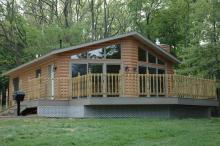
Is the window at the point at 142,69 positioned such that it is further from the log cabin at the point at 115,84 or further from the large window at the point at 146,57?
the large window at the point at 146,57

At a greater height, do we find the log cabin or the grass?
the log cabin

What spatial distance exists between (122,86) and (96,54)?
3516 mm

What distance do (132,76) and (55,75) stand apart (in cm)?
430

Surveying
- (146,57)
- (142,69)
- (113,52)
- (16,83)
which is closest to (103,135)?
(113,52)

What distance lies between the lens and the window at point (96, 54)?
2148cm

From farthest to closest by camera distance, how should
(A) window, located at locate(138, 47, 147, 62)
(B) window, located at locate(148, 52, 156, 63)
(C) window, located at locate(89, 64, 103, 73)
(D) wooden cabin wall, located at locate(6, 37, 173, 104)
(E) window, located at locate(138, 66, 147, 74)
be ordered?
1. (B) window, located at locate(148, 52, 156, 63)
2. (A) window, located at locate(138, 47, 147, 62)
3. (E) window, located at locate(138, 66, 147, 74)
4. (C) window, located at locate(89, 64, 103, 73)
5. (D) wooden cabin wall, located at locate(6, 37, 173, 104)

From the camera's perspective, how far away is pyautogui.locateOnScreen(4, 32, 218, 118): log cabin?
18.5 meters

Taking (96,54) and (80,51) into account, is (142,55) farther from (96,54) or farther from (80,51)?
(80,51)

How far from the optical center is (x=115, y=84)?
1884 centimetres

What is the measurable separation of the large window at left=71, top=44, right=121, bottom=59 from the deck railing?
1.57 metres

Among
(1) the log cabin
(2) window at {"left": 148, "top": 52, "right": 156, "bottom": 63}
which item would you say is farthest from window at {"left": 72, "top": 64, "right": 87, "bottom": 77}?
(2) window at {"left": 148, "top": 52, "right": 156, "bottom": 63}

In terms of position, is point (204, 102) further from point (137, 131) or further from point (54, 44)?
point (54, 44)

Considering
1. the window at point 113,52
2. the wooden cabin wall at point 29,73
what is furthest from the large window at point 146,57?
the wooden cabin wall at point 29,73

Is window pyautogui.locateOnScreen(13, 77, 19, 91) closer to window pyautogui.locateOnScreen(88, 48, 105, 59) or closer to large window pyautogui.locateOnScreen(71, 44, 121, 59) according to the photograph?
large window pyautogui.locateOnScreen(71, 44, 121, 59)
